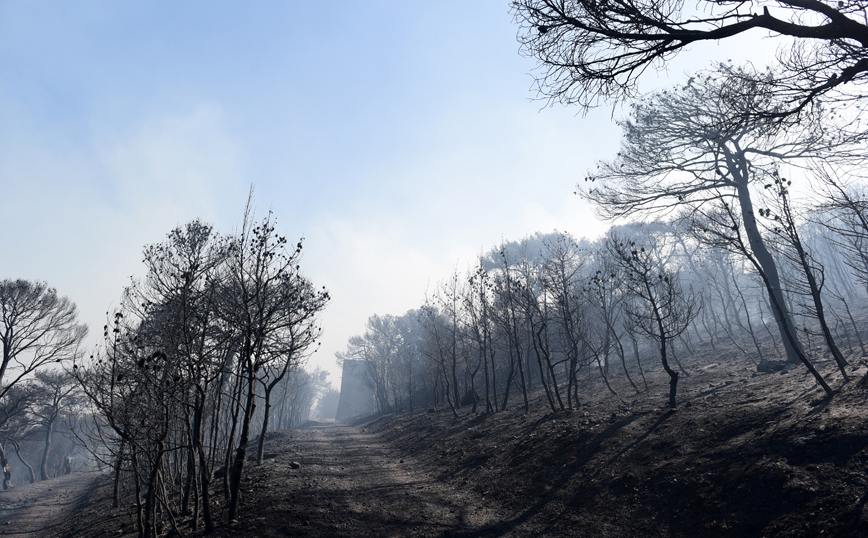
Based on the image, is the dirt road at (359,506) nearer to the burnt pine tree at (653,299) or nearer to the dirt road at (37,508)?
the burnt pine tree at (653,299)

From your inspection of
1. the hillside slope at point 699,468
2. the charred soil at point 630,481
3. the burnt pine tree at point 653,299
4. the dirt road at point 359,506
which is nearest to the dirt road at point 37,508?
the charred soil at point 630,481

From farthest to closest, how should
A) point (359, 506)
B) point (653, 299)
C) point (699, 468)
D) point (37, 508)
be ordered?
point (37, 508)
point (653, 299)
point (359, 506)
point (699, 468)

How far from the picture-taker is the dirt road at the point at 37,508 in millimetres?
14148

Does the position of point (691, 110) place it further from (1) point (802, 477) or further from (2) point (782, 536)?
(2) point (782, 536)

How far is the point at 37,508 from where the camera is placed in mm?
19469

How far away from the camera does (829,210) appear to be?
26.3 ft

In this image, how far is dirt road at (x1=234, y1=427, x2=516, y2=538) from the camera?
6.52m

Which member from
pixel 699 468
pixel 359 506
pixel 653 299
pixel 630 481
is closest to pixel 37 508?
pixel 359 506

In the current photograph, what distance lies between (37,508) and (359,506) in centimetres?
2198

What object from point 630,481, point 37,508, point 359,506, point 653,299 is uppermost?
point 653,299

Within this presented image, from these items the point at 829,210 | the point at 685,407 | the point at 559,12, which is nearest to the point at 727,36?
the point at 559,12

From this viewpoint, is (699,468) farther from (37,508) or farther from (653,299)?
(37,508)

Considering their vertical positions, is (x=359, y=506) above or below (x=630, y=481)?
below

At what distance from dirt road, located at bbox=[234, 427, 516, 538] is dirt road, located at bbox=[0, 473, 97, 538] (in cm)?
792
